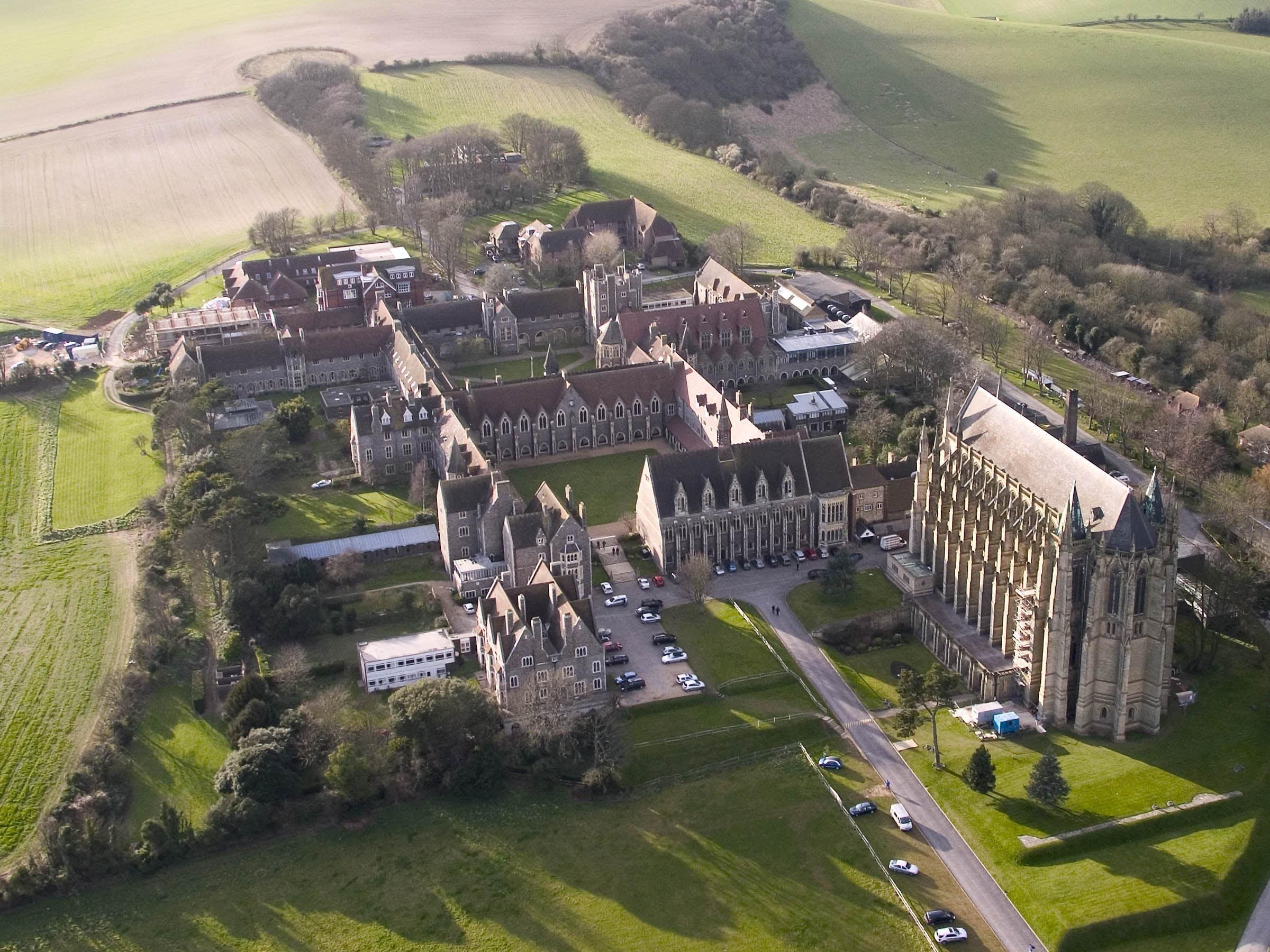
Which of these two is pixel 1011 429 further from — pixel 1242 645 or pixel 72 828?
pixel 72 828

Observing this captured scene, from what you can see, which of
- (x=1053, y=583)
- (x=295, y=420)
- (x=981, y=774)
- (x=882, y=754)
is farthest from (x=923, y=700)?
(x=295, y=420)

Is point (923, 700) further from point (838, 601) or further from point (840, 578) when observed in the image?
point (840, 578)

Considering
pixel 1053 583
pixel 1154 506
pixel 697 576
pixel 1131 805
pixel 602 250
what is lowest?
pixel 1131 805

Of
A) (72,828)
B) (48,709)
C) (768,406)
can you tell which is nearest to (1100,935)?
(72,828)

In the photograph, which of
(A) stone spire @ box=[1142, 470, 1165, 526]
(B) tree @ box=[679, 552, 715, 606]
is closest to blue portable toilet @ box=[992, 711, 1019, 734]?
(A) stone spire @ box=[1142, 470, 1165, 526]

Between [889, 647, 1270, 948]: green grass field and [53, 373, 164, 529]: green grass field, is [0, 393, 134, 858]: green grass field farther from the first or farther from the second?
[889, 647, 1270, 948]: green grass field

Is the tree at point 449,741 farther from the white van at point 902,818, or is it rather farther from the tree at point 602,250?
the tree at point 602,250
